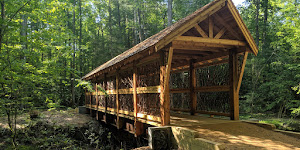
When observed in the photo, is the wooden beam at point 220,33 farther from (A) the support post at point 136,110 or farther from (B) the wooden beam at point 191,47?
(A) the support post at point 136,110

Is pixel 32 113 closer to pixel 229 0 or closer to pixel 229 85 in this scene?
pixel 229 85

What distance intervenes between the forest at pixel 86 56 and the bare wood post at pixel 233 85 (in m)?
1.89

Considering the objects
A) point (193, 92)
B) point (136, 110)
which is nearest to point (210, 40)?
point (193, 92)

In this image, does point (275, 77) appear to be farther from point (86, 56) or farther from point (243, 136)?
point (86, 56)

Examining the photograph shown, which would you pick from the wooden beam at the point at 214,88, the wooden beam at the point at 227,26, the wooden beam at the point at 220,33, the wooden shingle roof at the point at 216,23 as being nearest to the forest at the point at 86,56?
the wooden beam at the point at 214,88

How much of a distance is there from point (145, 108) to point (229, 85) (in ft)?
9.29

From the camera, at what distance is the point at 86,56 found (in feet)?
76.6

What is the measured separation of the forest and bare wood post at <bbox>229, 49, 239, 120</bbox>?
6.19 feet

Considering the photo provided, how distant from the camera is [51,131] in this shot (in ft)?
30.7

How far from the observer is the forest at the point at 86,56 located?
239 inches

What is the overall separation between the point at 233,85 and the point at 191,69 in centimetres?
208

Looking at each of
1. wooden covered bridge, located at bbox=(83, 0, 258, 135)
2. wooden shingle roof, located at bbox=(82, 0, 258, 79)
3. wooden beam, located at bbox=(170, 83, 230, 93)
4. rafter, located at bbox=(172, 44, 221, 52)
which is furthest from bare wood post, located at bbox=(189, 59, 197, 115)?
wooden shingle roof, located at bbox=(82, 0, 258, 79)

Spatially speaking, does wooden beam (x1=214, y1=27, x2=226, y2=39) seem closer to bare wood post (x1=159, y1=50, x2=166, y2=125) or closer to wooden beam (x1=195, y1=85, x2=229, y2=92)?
wooden beam (x1=195, y1=85, x2=229, y2=92)

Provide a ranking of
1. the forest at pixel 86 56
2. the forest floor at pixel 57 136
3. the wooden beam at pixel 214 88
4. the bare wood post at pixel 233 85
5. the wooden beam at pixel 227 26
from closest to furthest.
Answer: the wooden beam at pixel 227 26, the forest at pixel 86 56, the bare wood post at pixel 233 85, the wooden beam at pixel 214 88, the forest floor at pixel 57 136
